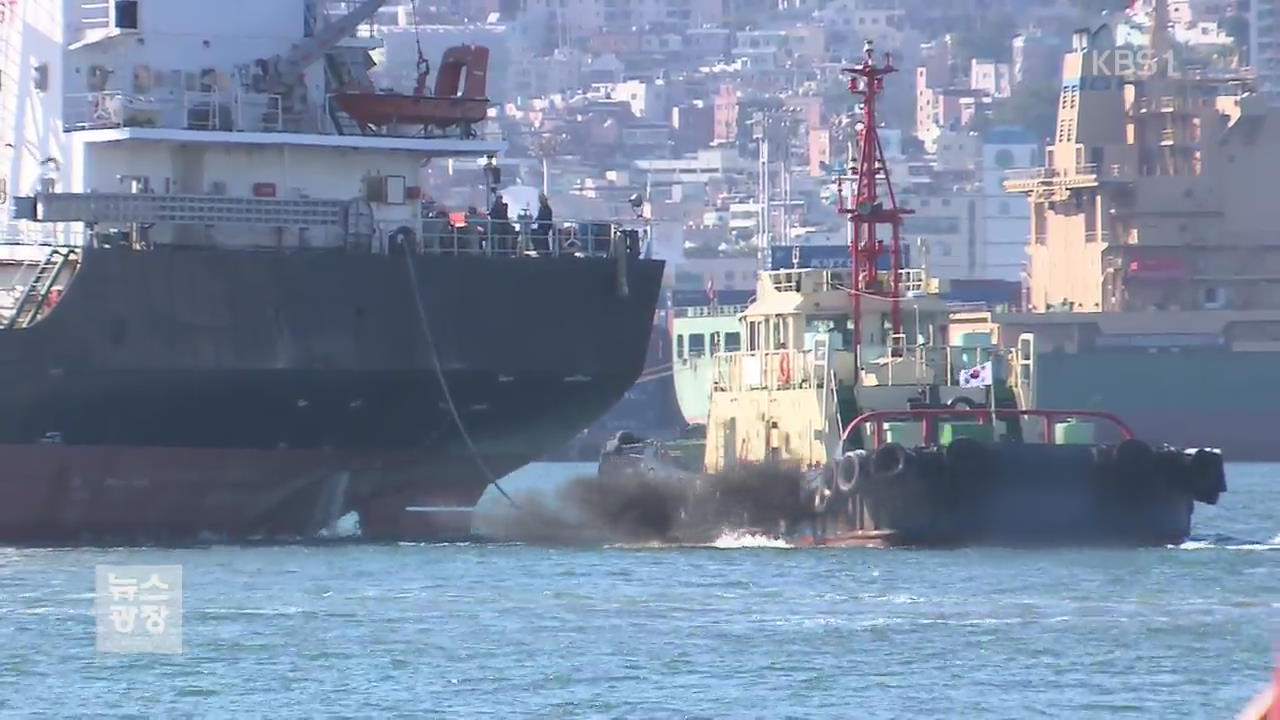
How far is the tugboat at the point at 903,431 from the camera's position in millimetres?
38812

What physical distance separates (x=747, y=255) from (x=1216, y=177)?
204 feet

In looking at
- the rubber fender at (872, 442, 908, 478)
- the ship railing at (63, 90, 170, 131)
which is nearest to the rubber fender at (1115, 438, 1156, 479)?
the rubber fender at (872, 442, 908, 478)

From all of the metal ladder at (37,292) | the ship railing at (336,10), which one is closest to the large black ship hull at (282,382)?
the metal ladder at (37,292)

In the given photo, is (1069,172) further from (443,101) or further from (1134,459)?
(1134,459)

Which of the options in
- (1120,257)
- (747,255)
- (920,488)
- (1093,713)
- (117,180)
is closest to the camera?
(1093,713)

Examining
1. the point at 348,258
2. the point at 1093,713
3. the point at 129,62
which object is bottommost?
the point at 1093,713

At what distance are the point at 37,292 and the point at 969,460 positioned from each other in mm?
11684

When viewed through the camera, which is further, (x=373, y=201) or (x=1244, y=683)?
(x=373, y=201)

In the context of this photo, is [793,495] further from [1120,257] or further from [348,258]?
[1120,257]

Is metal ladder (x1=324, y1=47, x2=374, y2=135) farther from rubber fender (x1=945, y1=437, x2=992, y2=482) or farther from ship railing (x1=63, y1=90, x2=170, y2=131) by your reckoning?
rubber fender (x1=945, y1=437, x2=992, y2=482)

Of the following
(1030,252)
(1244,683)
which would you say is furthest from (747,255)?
(1244,683)

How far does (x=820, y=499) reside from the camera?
39781 mm

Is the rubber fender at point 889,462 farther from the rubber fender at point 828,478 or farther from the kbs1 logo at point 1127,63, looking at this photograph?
the kbs1 logo at point 1127,63

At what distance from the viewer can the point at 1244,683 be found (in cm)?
2742
